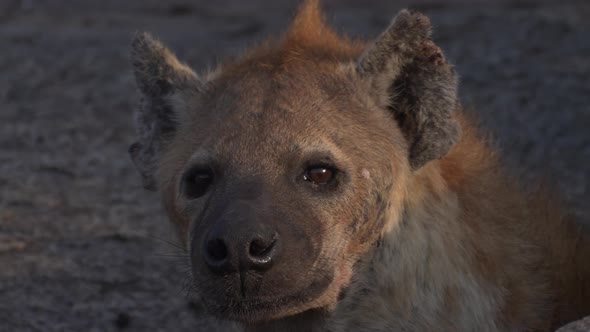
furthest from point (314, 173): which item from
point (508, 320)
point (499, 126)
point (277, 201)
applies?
point (499, 126)

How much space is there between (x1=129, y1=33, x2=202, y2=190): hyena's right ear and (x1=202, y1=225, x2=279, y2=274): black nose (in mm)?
649

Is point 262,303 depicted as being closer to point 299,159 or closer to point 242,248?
point 242,248

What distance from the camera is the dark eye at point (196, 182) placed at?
2.59m

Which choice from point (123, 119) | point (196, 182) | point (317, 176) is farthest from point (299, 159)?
point (123, 119)

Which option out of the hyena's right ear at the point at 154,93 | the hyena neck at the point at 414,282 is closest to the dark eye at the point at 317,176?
the hyena neck at the point at 414,282

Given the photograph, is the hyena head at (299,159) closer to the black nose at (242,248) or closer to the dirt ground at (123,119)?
the black nose at (242,248)

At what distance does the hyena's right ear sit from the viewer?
9.57ft

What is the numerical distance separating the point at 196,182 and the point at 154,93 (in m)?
0.44

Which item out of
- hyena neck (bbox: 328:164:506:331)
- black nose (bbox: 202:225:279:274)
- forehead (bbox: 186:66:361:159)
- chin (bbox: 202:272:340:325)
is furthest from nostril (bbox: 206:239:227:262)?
hyena neck (bbox: 328:164:506:331)

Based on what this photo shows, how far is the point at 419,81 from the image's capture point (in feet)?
8.66

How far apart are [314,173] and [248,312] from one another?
35 cm

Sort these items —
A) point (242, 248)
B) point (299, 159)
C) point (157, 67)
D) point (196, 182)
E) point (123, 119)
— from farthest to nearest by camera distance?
point (123, 119) < point (157, 67) < point (196, 182) < point (299, 159) < point (242, 248)

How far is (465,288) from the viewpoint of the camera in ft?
8.49

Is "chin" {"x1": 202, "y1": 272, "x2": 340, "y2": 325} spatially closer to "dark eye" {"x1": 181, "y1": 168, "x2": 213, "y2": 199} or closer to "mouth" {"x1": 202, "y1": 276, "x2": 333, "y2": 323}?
"mouth" {"x1": 202, "y1": 276, "x2": 333, "y2": 323}
